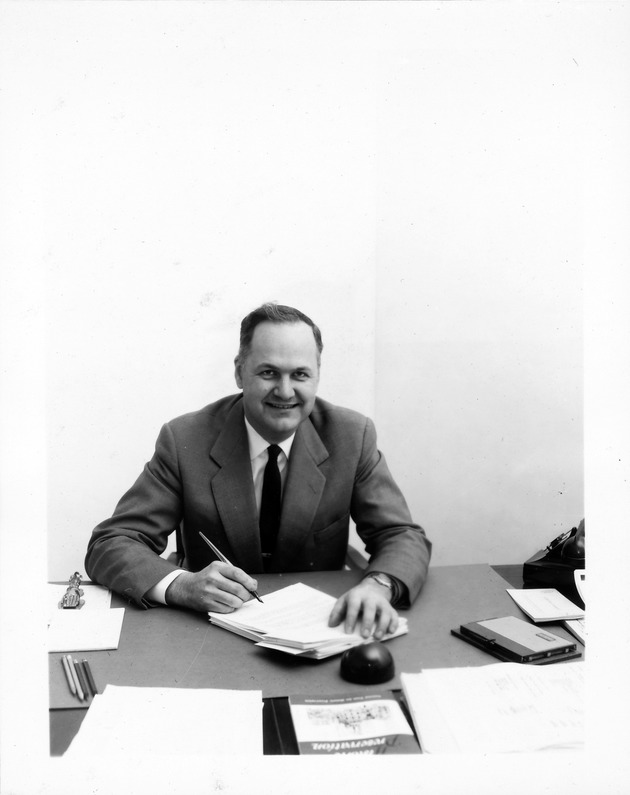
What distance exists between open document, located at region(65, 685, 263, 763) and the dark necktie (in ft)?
1.91

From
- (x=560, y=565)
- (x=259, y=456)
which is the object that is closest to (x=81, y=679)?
(x=259, y=456)

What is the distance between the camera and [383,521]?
5.04 ft

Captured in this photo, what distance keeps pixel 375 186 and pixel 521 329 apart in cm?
51

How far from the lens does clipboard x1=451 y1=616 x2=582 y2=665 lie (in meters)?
1.05

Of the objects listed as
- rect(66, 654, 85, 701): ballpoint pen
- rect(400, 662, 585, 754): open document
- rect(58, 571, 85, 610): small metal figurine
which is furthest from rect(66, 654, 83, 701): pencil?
rect(400, 662, 585, 754): open document

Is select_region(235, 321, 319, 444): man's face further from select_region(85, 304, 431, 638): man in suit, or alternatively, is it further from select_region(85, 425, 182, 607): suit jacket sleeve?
select_region(85, 425, 182, 607): suit jacket sleeve

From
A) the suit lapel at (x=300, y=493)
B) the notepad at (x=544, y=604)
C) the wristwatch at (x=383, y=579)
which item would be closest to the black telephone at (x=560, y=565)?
the notepad at (x=544, y=604)

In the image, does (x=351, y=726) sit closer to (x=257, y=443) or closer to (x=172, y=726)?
(x=172, y=726)

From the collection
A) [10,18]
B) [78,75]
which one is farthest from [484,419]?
[10,18]

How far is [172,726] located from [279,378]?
0.82m

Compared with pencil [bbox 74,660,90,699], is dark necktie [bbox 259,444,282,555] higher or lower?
higher

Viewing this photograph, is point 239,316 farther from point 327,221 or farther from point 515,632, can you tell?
point 515,632

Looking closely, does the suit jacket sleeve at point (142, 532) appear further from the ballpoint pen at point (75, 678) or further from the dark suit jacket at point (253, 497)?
the ballpoint pen at point (75, 678)

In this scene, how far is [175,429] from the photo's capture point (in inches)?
60.3
